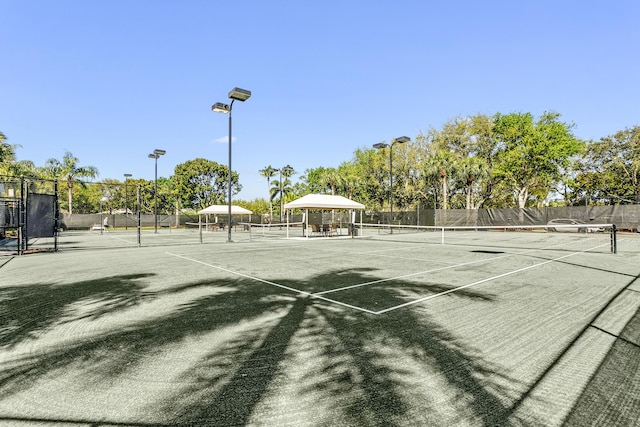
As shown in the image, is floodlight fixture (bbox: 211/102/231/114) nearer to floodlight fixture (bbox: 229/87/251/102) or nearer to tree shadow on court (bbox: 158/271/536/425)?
floodlight fixture (bbox: 229/87/251/102)

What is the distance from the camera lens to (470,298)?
5.93 metres

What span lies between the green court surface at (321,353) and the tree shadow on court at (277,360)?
0.06 ft

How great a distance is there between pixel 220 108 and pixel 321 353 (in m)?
16.8

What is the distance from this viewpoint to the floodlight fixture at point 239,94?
16.5 meters

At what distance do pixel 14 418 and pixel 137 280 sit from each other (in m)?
5.68

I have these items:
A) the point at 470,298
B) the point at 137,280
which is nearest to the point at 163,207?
the point at 137,280

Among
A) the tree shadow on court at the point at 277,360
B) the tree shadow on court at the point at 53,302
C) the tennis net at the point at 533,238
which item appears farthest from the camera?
the tennis net at the point at 533,238

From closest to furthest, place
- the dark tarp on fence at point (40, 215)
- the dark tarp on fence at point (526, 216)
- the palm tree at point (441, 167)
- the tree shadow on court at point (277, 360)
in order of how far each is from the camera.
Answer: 1. the tree shadow on court at point (277, 360)
2. the dark tarp on fence at point (40, 215)
3. the dark tarp on fence at point (526, 216)
4. the palm tree at point (441, 167)

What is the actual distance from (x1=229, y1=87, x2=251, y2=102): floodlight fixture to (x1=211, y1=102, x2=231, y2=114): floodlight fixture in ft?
3.25

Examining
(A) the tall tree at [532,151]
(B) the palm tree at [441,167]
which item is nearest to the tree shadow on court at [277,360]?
(B) the palm tree at [441,167]

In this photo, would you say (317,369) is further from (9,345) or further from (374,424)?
(9,345)

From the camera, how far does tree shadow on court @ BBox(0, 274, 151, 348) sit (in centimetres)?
438

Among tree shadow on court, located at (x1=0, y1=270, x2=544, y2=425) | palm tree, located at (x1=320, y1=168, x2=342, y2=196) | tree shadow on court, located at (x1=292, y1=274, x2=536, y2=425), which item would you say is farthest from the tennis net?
palm tree, located at (x1=320, y1=168, x2=342, y2=196)

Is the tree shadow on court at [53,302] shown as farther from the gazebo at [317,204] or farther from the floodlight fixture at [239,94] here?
the gazebo at [317,204]
